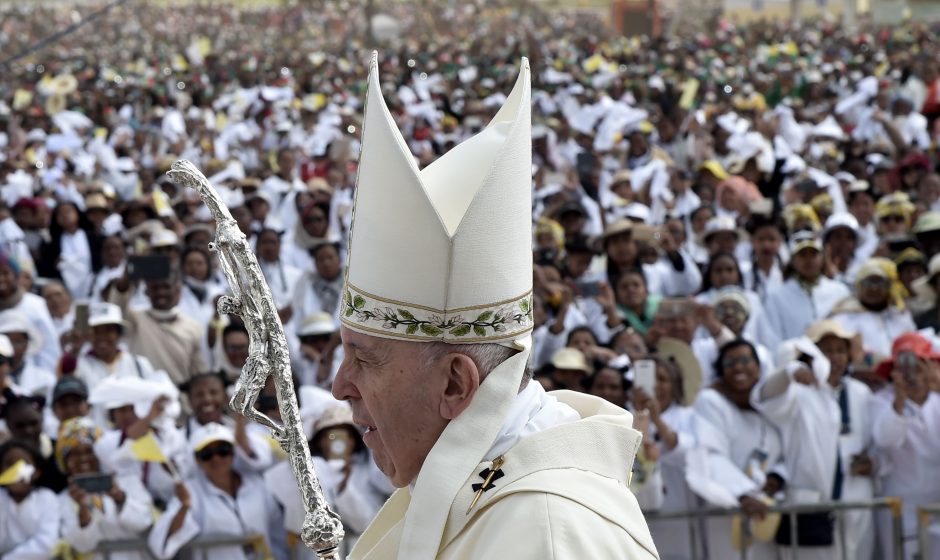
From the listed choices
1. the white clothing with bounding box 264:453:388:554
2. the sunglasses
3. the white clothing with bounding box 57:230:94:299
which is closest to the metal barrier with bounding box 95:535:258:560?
the white clothing with bounding box 264:453:388:554

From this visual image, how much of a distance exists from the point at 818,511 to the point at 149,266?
3.98 metres

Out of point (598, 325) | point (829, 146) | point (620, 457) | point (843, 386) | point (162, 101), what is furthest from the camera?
point (162, 101)

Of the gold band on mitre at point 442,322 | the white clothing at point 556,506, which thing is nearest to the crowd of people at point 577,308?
the gold band on mitre at point 442,322

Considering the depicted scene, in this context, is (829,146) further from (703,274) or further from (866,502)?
(866,502)

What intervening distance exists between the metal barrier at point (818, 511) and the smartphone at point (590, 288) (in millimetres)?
2153

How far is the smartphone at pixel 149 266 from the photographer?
8.06 meters

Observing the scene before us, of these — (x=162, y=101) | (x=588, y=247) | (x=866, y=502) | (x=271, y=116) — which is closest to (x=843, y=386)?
(x=866, y=502)

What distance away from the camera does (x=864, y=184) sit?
36.1ft

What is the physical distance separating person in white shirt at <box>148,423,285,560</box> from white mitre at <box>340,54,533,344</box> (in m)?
3.66

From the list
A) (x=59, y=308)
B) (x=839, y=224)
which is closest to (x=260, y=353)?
(x=59, y=308)

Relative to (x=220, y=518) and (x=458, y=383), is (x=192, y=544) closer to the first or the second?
(x=220, y=518)

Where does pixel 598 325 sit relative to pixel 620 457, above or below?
below

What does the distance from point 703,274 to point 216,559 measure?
435 centimetres

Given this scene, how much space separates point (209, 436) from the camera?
5.91 meters
